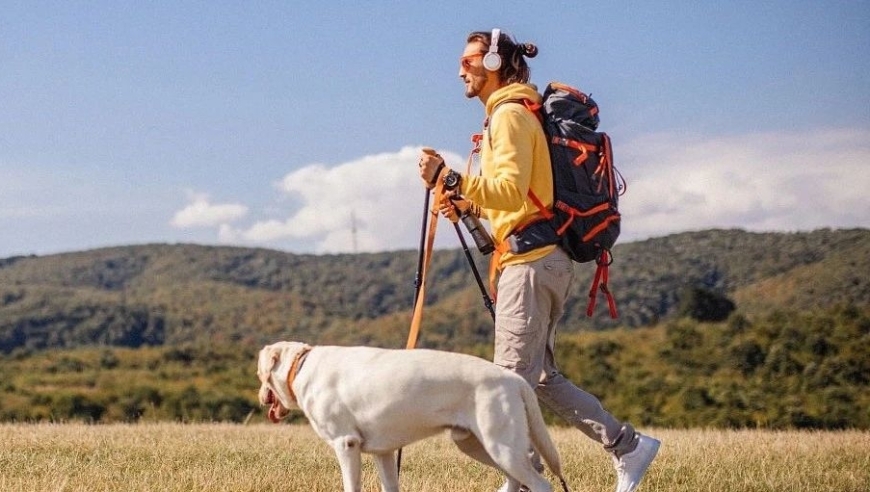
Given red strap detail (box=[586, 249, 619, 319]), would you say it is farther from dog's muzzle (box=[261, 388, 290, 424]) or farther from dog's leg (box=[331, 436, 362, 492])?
dog's muzzle (box=[261, 388, 290, 424])

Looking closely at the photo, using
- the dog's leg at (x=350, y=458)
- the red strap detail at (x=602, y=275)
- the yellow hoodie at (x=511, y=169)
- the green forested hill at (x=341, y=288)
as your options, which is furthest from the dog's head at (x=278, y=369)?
the green forested hill at (x=341, y=288)

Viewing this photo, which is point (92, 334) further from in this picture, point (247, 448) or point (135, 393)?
point (247, 448)

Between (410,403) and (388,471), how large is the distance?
0.66 metres

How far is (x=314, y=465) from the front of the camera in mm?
8492

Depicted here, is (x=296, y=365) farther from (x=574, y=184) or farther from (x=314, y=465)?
(x=314, y=465)

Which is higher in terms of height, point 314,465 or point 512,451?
point 512,451

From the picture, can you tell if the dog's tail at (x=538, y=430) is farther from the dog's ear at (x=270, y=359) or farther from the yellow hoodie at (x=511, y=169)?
the dog's ear at (x=270, y=359)

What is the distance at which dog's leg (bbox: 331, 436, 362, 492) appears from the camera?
18.3ft

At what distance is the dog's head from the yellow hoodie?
126 cm

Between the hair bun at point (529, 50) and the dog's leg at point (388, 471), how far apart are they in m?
2.39

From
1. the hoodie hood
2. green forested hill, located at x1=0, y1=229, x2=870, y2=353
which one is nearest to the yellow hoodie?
the hoodie hood

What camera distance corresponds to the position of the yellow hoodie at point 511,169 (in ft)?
19.7

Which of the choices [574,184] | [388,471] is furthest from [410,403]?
[574,184]

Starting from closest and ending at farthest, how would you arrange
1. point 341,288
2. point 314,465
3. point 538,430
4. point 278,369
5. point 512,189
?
point 538,430, point 278,369, point 512,189, point 314,465, point 341,288
